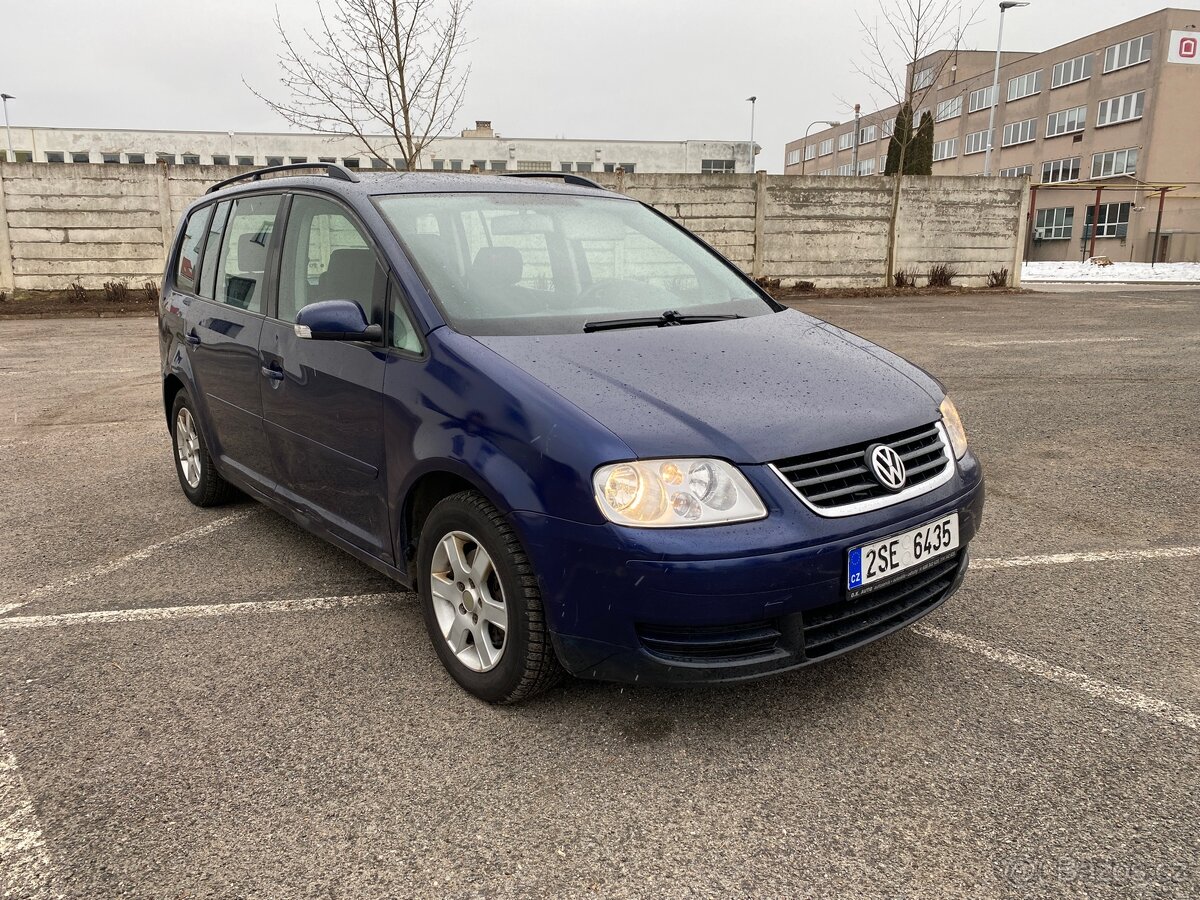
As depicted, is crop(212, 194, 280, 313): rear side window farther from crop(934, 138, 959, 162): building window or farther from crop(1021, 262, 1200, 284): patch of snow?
crop(934, 138, 959, 162): building window

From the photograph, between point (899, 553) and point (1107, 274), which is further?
point (1107, 274)

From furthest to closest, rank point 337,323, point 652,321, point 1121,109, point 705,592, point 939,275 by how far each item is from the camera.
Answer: point 1121,109 < point 939,275 < point 652,321 < point 337,323 < point 705,592

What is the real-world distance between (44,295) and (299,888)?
59.2 feet

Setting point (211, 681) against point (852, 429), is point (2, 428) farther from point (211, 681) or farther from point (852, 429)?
point (852, 429)

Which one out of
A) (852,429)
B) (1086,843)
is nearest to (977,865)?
(1086,843)

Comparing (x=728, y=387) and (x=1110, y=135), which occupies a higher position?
(x=1110, y=135)

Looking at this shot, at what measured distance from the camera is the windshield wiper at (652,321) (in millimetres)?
3193

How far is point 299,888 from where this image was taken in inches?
81.7

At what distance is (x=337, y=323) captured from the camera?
310cm

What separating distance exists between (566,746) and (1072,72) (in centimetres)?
5996

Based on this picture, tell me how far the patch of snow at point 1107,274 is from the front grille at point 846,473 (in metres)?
27.9

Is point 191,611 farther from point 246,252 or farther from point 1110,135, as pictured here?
point 1110,135

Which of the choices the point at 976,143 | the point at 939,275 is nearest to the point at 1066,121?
the point at 976,143

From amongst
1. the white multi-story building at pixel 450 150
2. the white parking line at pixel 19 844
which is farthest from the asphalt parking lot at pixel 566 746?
the white multi-story building at pixel 450 150
